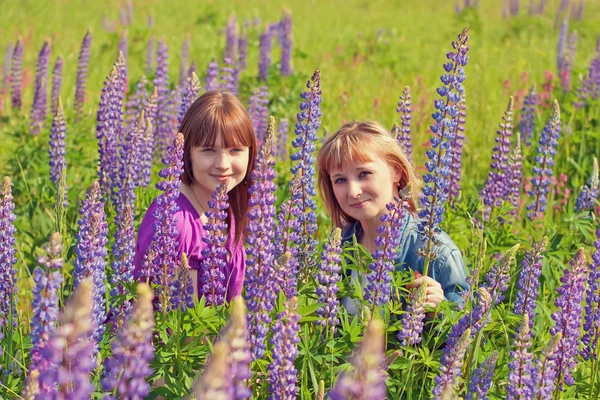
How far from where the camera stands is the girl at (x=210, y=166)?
3463 mm

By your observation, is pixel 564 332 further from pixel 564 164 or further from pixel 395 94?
pixel 395 94

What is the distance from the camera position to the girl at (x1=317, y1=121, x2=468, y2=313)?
3.21 m

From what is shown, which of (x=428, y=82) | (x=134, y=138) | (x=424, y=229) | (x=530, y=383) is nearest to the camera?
(x=530, y=383)

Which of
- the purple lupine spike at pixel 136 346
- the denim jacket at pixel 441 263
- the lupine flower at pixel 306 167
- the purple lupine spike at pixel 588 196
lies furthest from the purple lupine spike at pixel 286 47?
the purple lupine spike at pixel 136 346

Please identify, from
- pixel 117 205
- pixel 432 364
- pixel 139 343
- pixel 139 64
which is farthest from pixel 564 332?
pixel 139 64

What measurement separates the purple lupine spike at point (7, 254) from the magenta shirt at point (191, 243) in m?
0.62

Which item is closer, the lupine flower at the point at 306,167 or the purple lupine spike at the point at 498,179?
the lupine flower at the point at 306,167

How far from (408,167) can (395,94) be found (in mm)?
4484

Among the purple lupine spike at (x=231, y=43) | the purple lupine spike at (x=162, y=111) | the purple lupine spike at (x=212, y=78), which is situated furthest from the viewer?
the purple lupine spike at (x=231, y=43)

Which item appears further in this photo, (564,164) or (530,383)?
(564,164)

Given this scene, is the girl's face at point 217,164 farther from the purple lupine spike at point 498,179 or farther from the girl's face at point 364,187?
the purple lupine spike at point 498,179

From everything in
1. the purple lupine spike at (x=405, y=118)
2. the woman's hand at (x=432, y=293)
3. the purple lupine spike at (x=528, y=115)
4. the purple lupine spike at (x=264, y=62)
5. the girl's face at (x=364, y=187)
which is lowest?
the woman's hand at (x=432, y=293)

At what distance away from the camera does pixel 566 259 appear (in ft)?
13.5

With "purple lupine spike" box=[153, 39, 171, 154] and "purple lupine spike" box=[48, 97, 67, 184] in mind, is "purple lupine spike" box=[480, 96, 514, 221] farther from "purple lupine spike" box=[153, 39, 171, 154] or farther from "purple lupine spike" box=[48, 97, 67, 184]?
"purple lupine spike" box=[48, 97, 67, 184]
